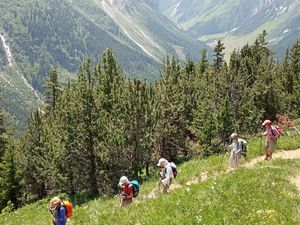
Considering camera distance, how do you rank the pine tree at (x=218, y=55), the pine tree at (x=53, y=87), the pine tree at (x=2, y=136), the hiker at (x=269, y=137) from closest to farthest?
the hiker at (x=269, y=137), the pine tree at (x=53, y=87), the pine tree at (x=2, y=136), the pine tree at (x=218, y=55)

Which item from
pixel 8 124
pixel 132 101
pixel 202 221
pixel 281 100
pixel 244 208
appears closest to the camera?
pixel 202 221

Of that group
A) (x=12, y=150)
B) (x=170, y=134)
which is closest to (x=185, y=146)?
(x=170, y=134)

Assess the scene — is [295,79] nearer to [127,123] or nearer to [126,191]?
[127,123]

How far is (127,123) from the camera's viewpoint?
1537 inches

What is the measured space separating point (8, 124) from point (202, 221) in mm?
66922

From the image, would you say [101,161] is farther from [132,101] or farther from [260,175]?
[260,175]

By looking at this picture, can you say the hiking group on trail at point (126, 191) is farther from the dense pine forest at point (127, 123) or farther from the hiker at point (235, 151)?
the dense pine forest at point (127, 123)

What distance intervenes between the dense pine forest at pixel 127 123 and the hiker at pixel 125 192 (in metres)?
16.9

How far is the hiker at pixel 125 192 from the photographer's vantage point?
20.7 metres

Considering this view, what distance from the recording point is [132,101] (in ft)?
128

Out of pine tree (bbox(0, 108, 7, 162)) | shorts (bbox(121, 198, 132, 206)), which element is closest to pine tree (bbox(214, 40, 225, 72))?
pine tree (bbox(0, 108, 7, 162))

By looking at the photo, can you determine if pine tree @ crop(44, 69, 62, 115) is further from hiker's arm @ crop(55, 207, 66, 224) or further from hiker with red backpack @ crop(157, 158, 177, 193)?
hiker's arm @ crop(55, 207, 66, 224)

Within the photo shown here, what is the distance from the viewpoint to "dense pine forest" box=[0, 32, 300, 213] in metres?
39.3

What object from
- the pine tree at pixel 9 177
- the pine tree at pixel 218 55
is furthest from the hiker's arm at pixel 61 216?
the pine tree at pixel 218 55
